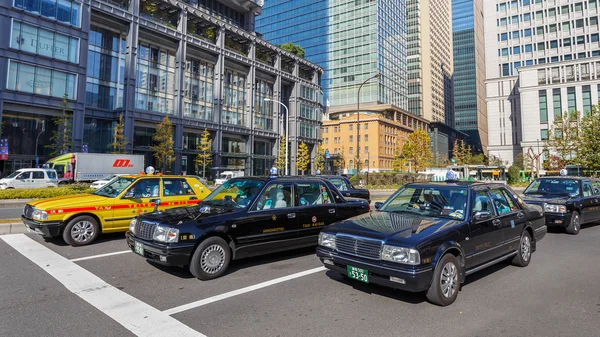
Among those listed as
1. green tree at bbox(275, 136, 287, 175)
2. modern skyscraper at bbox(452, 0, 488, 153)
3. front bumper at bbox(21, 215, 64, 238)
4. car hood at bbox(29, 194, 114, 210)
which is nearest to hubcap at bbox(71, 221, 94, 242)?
front bumper at bbox(21, 215, 64, 238)

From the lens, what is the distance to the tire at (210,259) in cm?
514

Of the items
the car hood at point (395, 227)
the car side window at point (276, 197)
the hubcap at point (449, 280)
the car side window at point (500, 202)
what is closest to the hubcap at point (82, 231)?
the car side window at point (276, 197)

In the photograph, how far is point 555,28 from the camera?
74250mm

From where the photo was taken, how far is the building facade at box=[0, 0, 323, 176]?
31062 millimetres

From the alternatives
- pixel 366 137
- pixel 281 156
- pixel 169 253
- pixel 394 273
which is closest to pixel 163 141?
pixel 281 156

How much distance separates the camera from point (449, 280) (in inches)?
173

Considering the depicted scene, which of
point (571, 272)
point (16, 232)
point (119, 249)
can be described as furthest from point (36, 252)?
point (571, 272)

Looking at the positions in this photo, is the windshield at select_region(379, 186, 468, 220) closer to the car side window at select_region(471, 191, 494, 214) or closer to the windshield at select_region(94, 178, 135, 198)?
the car side window at select_region(471, 191, 494, 214)

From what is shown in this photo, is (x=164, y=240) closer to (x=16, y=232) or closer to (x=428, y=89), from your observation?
(x=16, y=232)

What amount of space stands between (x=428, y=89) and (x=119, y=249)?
398ft

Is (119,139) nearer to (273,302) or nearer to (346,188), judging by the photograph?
(346,188)

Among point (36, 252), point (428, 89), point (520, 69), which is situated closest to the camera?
point (36, 252)

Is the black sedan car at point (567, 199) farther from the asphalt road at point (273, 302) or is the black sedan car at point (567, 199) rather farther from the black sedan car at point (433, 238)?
the black sedan car at point (433, 238)

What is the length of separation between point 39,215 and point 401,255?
7.51 metres
